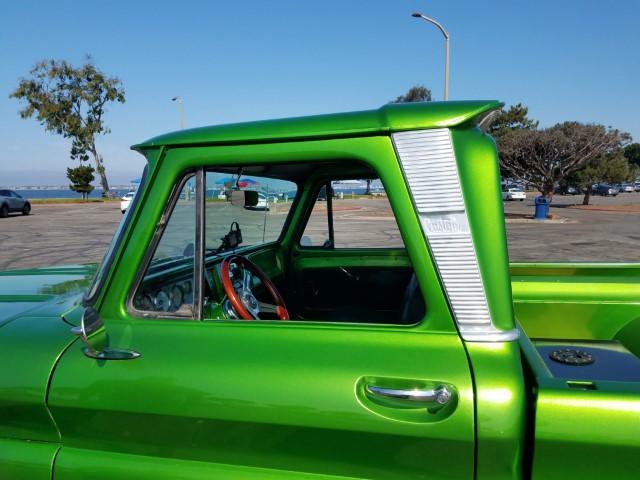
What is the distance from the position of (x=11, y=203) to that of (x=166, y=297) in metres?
31.0

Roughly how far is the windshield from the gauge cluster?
0.67 feet

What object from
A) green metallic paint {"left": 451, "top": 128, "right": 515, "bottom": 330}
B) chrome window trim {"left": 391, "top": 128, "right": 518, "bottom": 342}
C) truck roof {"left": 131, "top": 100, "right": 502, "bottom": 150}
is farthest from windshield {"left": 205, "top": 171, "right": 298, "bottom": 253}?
green metallic paint {"left": 451, "top": 128, "right": 515, "bottom": 330}

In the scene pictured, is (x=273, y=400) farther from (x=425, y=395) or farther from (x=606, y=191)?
(x=606, y=191)

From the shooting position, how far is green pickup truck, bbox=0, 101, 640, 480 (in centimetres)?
120

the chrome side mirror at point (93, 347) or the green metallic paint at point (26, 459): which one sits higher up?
the chrome side mirror at point (93, 347)

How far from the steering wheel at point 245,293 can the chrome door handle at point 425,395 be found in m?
0.84

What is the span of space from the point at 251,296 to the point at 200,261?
28.3 inches

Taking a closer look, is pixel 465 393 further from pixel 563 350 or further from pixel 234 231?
pixel 234 231

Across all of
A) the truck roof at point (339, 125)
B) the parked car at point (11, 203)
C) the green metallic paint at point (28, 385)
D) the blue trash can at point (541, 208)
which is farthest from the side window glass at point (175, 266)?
the parked car at point (11, 203)

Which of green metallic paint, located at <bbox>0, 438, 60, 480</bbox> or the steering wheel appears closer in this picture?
green metallic paint, located at <bbox>0, 438, 60, 480</bbox>

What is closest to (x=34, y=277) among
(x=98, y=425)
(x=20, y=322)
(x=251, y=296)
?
(x=20, y=322)

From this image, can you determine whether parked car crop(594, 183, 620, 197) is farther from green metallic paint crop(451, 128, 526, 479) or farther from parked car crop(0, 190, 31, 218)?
green metallic paint crop(451, 128, 526, 479)

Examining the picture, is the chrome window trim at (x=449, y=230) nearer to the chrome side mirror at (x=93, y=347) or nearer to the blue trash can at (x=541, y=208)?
the chrome side mirror at (x=93, y=347)

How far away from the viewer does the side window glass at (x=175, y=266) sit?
1.58 m
